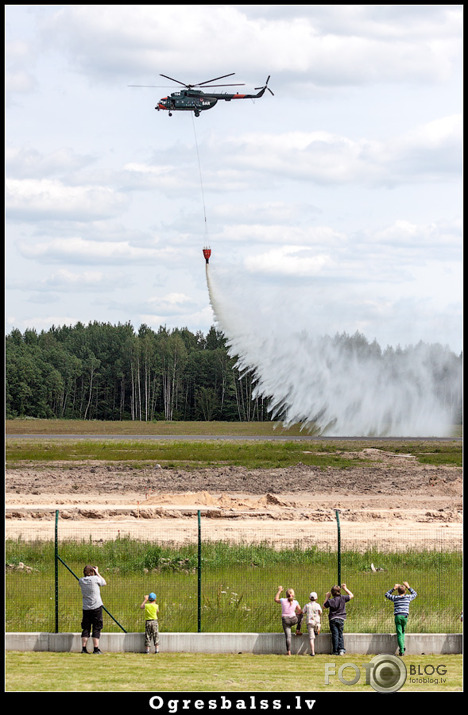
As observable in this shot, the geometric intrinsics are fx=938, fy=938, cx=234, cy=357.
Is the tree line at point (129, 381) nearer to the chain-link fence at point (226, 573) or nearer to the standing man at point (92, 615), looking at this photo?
the chain-link fence at point (226, 573)

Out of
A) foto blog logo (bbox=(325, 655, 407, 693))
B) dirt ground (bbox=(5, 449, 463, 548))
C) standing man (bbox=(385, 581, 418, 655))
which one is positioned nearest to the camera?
foto blog logo (bbox=(325, 655, 407, 693))

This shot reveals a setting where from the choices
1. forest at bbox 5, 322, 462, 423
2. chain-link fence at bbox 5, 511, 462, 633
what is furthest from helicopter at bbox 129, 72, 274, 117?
forest at bbox 5, 322, 462, 423

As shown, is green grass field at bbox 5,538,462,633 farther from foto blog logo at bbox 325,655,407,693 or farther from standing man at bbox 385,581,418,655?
foto blog logo at bbox 325,655,407,693

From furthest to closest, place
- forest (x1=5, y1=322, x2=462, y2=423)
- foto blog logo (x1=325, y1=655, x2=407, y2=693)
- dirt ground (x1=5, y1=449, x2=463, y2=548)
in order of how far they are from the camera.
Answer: forest (x1=5, y1=322, x2=462, y2=423)
dirt ground (x1=5, y1=449, x2=463, y2=548)
foto blog logo (x1=325, y1=655, x2=407, y2=693)

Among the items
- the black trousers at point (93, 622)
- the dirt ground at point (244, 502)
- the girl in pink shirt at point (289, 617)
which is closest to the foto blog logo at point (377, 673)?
the girl in pink shirt at point (289, 617)

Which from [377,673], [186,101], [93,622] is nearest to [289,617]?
[377,673]

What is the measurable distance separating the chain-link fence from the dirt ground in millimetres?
236

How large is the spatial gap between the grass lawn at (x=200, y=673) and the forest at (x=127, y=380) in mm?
111899

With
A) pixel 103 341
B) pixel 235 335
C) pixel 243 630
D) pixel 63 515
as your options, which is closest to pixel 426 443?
pixel 235 335

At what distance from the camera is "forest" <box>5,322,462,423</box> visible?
135750 mm

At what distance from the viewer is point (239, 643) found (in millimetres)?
18172

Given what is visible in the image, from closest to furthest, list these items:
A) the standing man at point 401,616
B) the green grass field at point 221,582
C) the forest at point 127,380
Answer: the standing man at point 401,616 → the green grass field at point 221,582 → the forest at point 127,380

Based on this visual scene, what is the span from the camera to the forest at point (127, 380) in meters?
136
